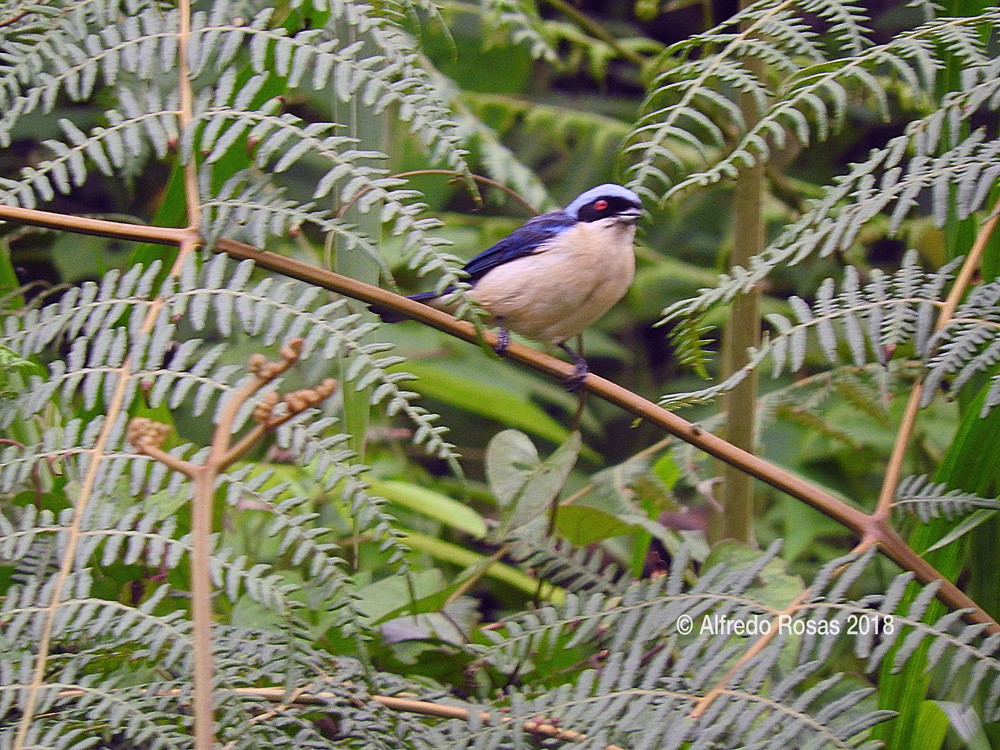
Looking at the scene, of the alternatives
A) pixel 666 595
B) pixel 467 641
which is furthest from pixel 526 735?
pixel 467 641

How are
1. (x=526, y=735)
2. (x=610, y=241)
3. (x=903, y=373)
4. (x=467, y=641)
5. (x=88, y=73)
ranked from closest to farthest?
(x=526, y=735) < (x=88, y=73) < (x=467, y=641) < (x=903, y=373) < (x=610, y=241)

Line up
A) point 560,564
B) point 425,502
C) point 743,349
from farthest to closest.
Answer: point 425,502 → point 743,349 → point 560,564

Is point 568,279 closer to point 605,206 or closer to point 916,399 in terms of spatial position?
point 605,206

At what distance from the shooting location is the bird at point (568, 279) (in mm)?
1928

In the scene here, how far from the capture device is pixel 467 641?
1.49 m

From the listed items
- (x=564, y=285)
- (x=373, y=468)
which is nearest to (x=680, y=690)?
(x=373, y=468)

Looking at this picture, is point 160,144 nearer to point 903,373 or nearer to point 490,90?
point 903,373

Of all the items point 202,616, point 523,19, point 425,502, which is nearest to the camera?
point 202,616

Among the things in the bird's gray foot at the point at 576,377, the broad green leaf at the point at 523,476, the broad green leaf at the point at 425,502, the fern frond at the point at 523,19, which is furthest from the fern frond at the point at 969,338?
the broad green leaf at the point at 425,502

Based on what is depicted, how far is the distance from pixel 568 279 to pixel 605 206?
0.21 m

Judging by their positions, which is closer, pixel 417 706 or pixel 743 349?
pixel 417 706

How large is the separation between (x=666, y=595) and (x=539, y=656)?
282mm

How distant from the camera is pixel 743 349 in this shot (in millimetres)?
1710

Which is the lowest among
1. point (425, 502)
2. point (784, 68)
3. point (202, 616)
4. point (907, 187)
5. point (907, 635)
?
point (425, 502)
